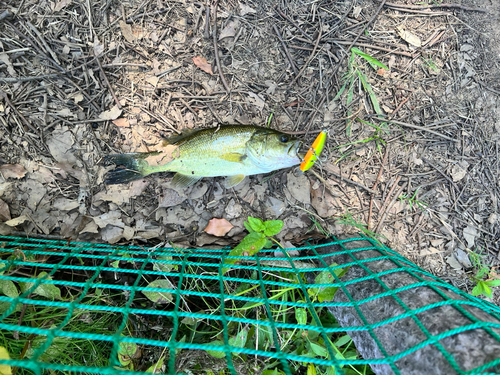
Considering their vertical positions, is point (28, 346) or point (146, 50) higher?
point (146, 50)

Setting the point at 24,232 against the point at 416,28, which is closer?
the point at 24,232

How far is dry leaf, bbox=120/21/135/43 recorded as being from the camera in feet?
13.1

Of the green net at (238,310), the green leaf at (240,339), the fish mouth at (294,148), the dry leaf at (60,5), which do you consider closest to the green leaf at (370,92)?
the fish mouth at (294,148)

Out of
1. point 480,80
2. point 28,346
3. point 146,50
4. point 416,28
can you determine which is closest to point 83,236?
point 28,346

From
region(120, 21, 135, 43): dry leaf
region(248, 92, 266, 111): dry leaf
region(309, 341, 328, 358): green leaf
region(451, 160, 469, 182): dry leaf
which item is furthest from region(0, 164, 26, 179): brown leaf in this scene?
region(451, 160, 469, 182): dry leaf

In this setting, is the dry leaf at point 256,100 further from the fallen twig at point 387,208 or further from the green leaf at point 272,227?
the fallen twig at point 387,208

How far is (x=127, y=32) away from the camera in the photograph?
13.2 ft

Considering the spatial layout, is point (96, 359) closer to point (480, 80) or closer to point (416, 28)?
point (416, 28)

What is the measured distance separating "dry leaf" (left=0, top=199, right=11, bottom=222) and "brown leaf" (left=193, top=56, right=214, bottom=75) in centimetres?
319

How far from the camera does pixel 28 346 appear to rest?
3158mm

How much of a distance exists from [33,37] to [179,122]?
2.19 metres

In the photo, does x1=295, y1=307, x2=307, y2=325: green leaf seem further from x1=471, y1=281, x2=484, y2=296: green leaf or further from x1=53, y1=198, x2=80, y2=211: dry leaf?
x1=53, y1=198, x2=80, y2=211: dry leaf

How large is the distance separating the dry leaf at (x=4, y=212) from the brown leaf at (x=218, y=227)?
2.61m

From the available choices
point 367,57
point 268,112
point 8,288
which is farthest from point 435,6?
point 8,288
